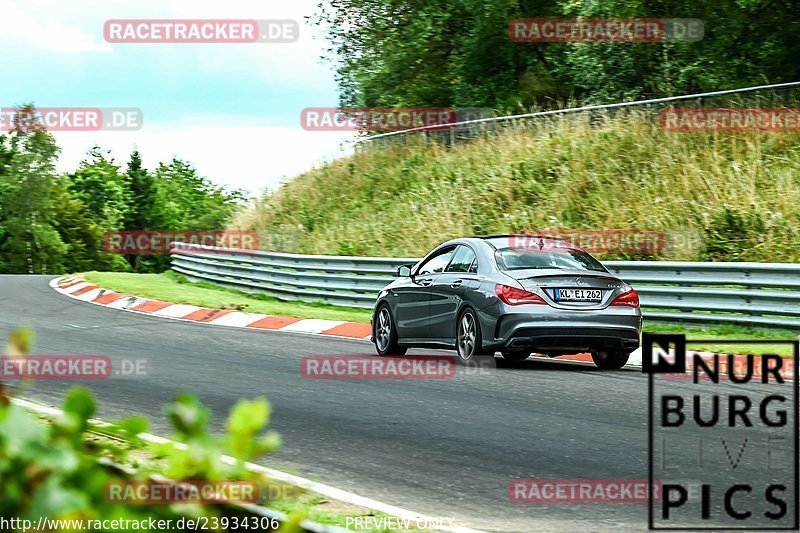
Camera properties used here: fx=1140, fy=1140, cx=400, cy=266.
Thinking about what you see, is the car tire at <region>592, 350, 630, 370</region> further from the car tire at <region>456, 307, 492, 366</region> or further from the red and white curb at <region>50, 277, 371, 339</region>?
the red and white curb at <region>50, 277, 371, 339</region>

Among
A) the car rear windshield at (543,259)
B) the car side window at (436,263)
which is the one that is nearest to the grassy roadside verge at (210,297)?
the car side window at (436,263)

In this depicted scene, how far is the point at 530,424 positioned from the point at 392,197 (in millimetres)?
22225

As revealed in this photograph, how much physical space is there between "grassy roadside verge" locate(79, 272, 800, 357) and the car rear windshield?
1587 mm

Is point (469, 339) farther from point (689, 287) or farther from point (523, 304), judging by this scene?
point (689, 287)

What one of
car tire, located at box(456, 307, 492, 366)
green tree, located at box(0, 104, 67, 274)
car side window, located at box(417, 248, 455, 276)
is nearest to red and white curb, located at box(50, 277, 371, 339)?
car side window, located at box(417, 248, 455, 276)

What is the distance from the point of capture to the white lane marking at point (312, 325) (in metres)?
18.2

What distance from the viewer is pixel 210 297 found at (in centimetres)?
2384

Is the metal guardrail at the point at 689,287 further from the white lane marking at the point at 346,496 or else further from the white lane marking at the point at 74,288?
the white lane marking at the point at 74,288

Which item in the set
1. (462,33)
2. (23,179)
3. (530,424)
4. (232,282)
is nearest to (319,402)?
(530,424)

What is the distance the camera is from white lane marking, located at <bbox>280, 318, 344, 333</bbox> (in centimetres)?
1819

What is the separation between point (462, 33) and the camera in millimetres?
34188

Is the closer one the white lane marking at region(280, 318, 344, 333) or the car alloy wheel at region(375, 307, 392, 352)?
the car alloy wheel at region(375, 307, 392, 352)

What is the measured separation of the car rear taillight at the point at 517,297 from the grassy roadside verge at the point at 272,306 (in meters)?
1.90

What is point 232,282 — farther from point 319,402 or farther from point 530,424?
point 530,424
